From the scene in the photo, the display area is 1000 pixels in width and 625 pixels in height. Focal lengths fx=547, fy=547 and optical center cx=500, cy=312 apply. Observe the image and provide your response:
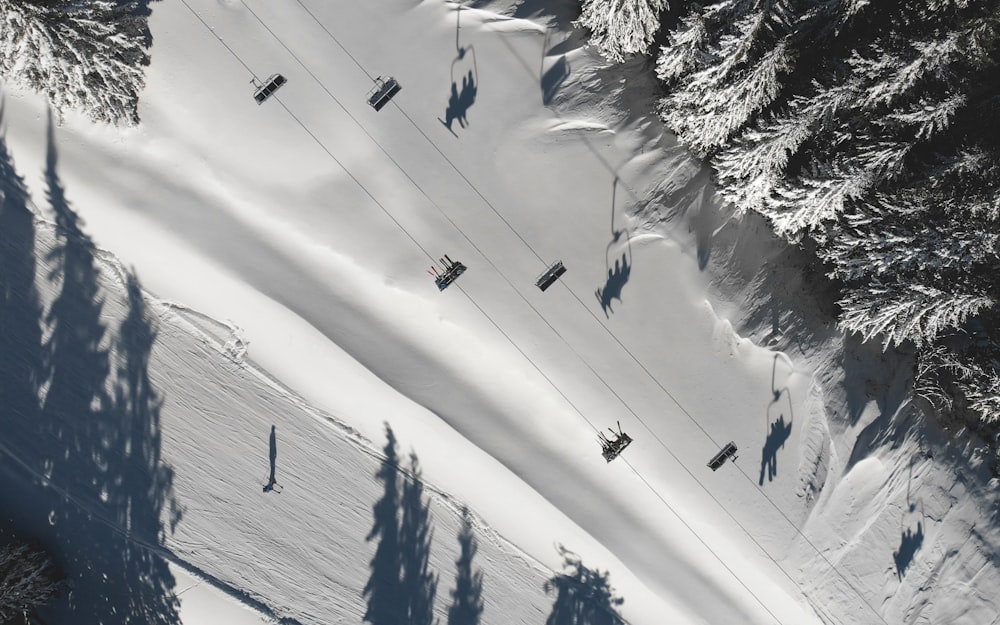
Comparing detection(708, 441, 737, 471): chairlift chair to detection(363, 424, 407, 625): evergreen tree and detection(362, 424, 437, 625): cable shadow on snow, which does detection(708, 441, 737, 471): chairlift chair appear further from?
detection(363, 424, 407, 625): evergreen tree

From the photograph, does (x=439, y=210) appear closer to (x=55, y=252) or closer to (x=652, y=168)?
(x=652, y=168)

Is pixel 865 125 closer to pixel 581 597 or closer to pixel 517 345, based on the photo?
pixel 517 345

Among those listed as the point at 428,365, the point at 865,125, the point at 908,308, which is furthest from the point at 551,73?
the point at 908,308

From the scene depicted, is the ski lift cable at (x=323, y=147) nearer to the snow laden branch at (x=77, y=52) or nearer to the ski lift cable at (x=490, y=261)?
the ski lift cable at (x=490, y=261)

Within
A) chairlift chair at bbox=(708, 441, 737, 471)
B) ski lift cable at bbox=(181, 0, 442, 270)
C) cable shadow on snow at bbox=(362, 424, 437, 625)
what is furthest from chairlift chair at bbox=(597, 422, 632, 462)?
ski lift cable at bbox=(181, 0, 442, 270)

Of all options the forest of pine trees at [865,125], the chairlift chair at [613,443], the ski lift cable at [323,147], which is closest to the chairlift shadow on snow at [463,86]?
the ski lift cable at [323,147]
